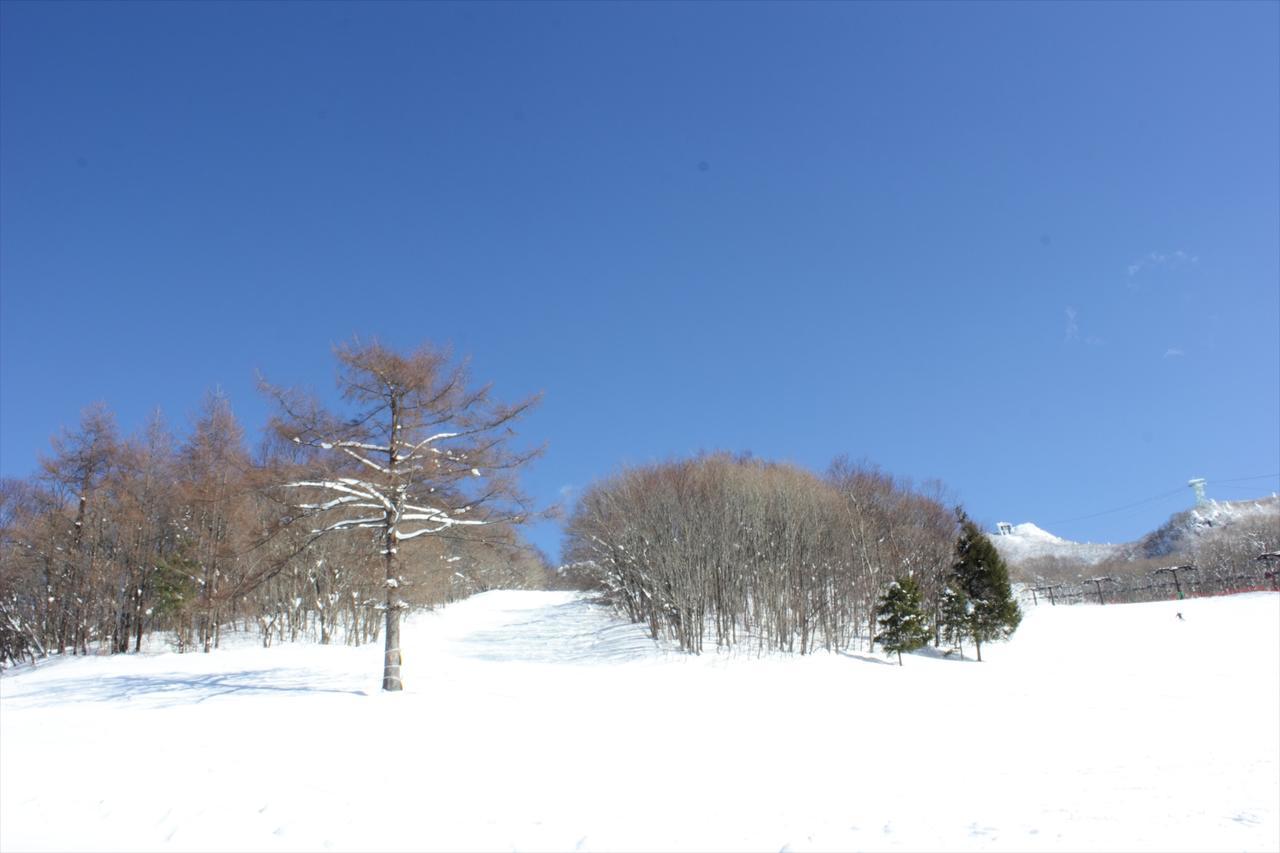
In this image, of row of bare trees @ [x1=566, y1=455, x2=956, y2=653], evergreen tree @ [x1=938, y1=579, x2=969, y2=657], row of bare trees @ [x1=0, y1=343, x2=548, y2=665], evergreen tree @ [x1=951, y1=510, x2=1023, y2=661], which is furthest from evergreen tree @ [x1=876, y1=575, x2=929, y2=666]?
row of bare trees @ [x1=0, y1=343, x2=548, y2=665]

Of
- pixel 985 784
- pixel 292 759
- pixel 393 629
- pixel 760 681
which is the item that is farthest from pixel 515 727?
pixel 760 681

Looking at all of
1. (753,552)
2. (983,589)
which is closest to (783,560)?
(753,552)

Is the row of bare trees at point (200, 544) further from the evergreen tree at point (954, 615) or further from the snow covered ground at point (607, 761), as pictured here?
the evergreen tree at point (954, 615)

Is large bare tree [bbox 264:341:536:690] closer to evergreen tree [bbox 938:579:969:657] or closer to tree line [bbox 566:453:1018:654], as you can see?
tree line [bbox 566:453:1018:654]

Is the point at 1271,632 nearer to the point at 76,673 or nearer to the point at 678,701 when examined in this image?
the point at 678,701

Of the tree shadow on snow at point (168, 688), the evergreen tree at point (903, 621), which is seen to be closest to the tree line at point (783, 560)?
the evergreen tree at point (903, 621)

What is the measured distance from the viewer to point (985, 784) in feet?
30.8

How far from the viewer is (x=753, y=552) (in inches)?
1258

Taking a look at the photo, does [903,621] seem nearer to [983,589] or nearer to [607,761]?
[983,589]

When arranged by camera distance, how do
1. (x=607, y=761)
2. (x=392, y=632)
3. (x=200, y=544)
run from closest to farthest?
(x=607, y=761) < (x=392, y=632) < (x=200, y=544)

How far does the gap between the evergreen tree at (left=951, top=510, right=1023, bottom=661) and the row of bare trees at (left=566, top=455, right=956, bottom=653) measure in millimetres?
2496

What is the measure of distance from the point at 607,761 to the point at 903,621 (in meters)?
23.8

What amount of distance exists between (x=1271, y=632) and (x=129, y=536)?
180 ft

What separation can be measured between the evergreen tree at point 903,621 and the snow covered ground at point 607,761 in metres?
8.76
